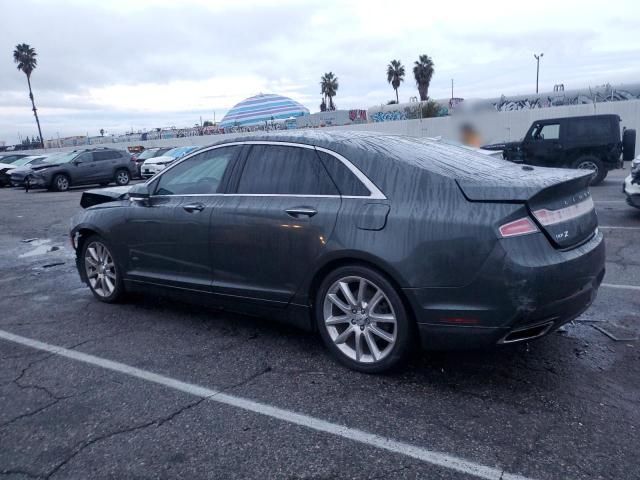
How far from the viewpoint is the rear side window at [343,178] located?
3.96 meters

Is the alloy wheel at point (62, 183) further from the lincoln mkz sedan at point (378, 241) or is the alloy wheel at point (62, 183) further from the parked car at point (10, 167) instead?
the lincoln mkz sedan at point (378, 241)

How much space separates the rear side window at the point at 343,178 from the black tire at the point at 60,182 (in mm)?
20633

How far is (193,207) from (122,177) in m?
20.7

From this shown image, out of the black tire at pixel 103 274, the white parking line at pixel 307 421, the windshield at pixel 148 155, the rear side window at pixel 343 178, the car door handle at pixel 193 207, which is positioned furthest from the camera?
the windshield at pixel 148 155

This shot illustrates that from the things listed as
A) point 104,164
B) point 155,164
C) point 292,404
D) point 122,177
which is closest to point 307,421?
point 292,404

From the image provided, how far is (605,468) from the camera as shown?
9.24 ft

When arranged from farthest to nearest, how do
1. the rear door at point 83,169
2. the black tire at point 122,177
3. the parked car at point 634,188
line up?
the black tire at point 122,177, the rear door at point 83,169, the parked car at point 634,188

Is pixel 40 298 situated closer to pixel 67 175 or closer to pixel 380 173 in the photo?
pixel 380 173

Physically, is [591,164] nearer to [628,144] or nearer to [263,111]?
[628,144]

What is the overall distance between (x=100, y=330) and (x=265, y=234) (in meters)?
1.91

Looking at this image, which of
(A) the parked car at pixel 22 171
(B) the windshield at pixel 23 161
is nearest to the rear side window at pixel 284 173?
(A) the parked car at pixel 22 171

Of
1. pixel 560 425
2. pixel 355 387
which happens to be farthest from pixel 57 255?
pixel 560 425

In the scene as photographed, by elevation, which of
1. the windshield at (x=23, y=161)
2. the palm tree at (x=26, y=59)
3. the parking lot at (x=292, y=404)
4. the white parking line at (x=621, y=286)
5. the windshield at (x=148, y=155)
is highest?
the palm tree at (x=26, y=59)

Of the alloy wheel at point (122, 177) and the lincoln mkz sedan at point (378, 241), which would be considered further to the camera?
the alloy wheel at point (122, 177)
